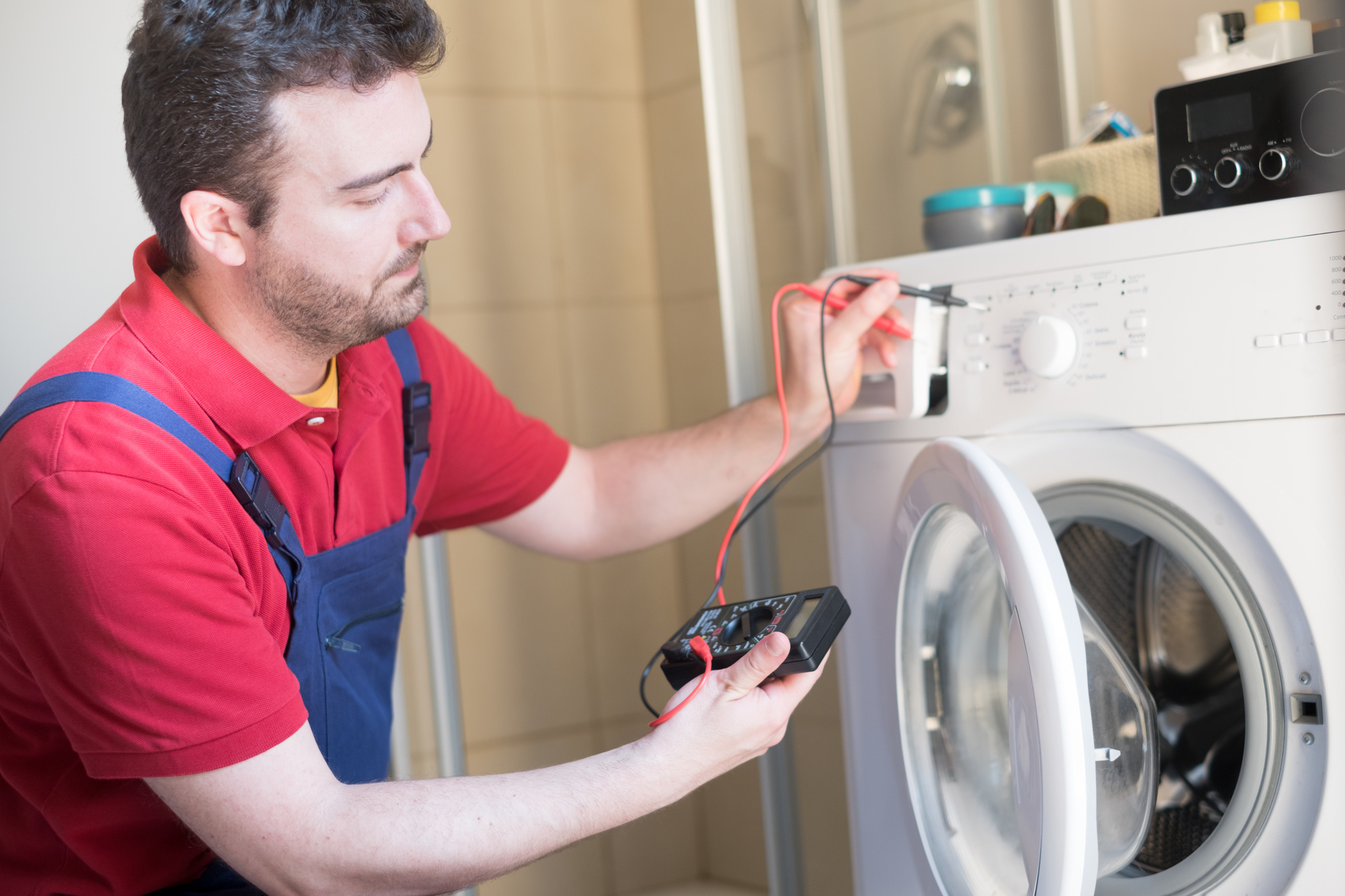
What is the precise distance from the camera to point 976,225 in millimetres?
1232

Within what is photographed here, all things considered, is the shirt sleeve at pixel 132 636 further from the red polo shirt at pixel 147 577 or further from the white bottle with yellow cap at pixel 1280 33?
the white bottle with yellow cap at pixel 1280 33

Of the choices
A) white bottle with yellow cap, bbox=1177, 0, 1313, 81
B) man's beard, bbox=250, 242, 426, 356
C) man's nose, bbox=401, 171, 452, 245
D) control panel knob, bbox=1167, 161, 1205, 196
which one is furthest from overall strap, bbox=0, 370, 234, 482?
white bottle with yellow cap, bbox=1177, 0, 1313, 81

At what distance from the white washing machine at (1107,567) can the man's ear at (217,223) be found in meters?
0.64

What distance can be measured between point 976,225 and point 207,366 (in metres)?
0.79

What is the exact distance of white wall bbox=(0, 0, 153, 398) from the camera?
1.23 meters

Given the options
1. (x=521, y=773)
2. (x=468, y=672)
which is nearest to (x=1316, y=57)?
(x=521, y=773)

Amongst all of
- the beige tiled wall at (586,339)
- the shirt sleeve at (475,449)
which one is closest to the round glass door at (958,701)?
the shirt sleeve at (475,449)

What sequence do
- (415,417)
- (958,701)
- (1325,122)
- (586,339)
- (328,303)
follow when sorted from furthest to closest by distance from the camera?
(586,339) → (415,417) → (958,701) → (328,303) → (1325,122)

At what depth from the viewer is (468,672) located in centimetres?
201

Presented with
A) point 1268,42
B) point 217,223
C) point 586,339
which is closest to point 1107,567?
point 1268,42

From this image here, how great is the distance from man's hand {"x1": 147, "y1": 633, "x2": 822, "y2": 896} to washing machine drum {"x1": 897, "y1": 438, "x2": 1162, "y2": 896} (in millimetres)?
186

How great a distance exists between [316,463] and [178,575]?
0.81ft

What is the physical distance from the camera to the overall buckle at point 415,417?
1.27m

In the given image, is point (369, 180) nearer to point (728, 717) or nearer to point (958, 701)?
point (728, 717)
